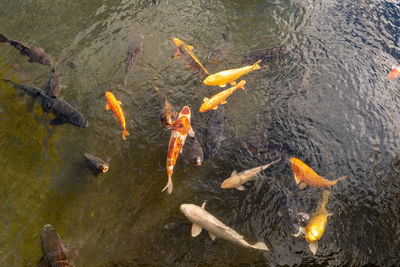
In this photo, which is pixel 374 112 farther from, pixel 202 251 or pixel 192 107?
pixel 202 251

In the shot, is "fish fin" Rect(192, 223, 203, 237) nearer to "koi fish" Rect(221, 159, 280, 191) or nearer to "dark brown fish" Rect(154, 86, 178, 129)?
"koi fish" Rect(221, 159, 280, 191)

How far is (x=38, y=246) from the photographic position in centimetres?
348

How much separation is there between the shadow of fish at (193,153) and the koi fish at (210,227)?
2.38 feet

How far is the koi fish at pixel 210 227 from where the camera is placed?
10.8 feet

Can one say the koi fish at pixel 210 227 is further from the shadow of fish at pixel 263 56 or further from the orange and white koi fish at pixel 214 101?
the shadow of fish at pixel 263 56

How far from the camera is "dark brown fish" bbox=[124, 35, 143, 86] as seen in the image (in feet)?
16.6

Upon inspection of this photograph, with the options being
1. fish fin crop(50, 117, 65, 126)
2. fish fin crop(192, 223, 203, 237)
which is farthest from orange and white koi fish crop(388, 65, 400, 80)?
fish fin crop(50, 117, 65, 126)

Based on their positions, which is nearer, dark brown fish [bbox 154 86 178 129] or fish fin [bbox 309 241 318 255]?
fish fin [bbox 309 241 318 255]

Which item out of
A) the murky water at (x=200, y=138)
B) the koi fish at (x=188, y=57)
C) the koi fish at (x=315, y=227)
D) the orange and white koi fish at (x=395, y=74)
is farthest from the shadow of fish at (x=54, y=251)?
the orange and white koi fish at (x=395, y=74)

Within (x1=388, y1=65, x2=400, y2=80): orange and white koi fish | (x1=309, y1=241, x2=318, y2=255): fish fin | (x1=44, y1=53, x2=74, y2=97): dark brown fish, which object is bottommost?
(x1=388, y1=65, x2=400, y2=80): orange and white koi fish

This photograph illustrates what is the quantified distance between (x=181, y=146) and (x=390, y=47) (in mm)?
5492

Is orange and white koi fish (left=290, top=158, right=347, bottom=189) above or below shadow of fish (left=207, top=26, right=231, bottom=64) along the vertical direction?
below

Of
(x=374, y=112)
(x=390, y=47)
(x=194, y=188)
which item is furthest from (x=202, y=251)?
(x=390, y=47)

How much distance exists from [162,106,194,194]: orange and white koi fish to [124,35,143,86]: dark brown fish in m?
1.69
